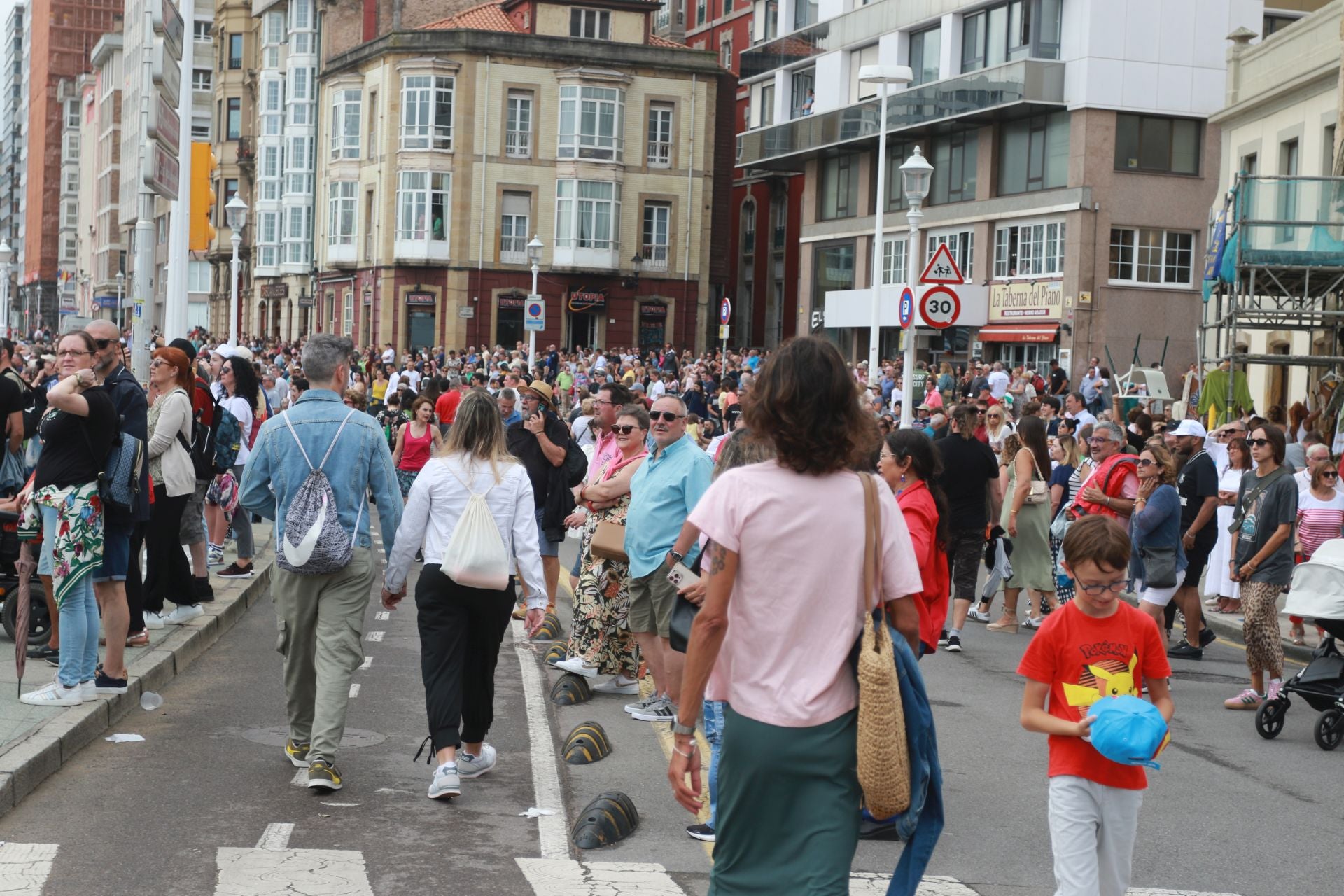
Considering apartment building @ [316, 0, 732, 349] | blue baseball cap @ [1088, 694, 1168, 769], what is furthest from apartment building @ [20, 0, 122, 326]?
blue baseball cap @ [1088, 694, 1168, 769]

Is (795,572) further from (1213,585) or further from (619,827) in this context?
(1213,585)

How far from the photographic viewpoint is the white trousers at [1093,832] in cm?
518

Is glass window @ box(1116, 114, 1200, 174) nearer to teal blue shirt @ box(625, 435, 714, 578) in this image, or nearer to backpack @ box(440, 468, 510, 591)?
teal blue shirt @ box(625, 435, 714, 578)

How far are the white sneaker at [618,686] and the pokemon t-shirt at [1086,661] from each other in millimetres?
5211

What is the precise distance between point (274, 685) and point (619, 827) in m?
3.92

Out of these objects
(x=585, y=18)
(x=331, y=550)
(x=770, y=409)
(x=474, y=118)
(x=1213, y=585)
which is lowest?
(x=1213, y=585)

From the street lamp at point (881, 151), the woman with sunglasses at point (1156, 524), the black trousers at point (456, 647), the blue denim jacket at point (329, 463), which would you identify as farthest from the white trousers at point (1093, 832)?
the street lamp at point (881, 151)

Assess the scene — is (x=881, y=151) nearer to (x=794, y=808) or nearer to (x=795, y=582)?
(x=795, y=582)

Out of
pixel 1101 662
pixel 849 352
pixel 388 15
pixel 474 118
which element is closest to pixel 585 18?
pixel 474 118

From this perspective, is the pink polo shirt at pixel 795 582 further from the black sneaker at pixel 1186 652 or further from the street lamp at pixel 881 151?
the street lamp at pixel 881 151

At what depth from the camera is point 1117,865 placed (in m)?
5.23

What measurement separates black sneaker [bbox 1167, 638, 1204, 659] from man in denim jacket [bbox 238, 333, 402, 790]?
24.5 feet

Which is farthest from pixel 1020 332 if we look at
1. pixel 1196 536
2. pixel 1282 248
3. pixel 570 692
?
pixel 570 692

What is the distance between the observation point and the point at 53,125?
499 feet
